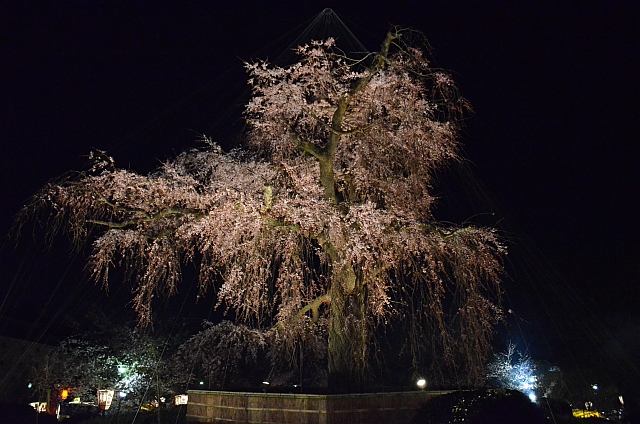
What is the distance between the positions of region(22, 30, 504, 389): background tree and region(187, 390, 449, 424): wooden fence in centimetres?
63

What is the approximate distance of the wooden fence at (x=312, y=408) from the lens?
895 cm

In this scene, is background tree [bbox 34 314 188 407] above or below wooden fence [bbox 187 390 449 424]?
above

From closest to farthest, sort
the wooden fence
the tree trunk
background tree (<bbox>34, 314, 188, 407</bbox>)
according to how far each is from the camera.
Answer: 1. the wooden fence
2. the tree trunk
3. background tree (<bbox>34, 314, 188, 407</bbox>)

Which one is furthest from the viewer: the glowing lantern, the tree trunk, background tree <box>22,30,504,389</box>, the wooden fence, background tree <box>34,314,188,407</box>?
background tree <box>34,314,188,407</box>

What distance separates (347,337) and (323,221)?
84.1 inches

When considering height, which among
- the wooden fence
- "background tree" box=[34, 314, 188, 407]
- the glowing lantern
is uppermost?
"background tree" box=[34, 314, 188, 407]

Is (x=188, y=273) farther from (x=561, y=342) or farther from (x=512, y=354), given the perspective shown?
(x=512, y=354)

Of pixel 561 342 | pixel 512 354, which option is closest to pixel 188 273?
pixel 561 342

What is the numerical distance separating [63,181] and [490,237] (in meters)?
7.27

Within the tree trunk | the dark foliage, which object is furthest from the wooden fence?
the dark foliage

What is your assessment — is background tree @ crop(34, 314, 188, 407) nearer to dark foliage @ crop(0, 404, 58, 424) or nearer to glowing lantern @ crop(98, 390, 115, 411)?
glowing lantern @ crop(98, 390, 115, 411)

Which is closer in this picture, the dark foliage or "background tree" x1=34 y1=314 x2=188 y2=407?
the dark foliage

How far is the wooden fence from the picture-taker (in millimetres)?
8953

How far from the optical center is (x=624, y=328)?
2064cm
